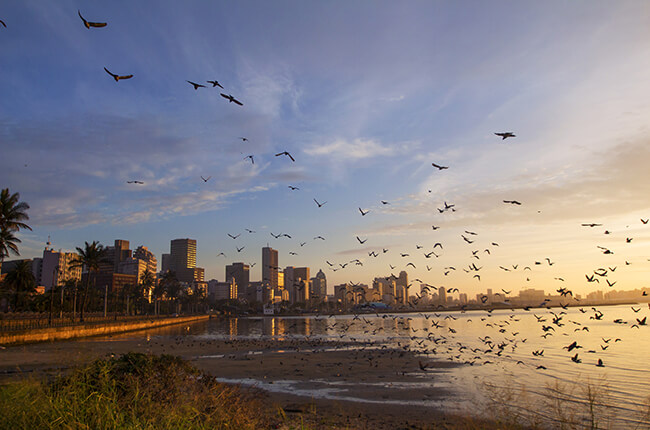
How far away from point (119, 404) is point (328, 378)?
1572cm

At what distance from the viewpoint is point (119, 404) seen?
954cm

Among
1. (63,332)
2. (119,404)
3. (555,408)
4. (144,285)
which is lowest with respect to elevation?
(63,332)

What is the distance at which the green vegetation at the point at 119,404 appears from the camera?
7969 millimetres

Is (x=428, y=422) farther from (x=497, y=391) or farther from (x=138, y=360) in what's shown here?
(x=138, y=360)

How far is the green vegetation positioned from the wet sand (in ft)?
3.76

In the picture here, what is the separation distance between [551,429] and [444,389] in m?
6.83

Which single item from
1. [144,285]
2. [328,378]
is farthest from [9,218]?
[144,285]

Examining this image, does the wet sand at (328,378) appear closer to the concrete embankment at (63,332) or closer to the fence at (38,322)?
the concrete embankment at (63,332)

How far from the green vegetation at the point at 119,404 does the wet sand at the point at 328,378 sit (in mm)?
1146

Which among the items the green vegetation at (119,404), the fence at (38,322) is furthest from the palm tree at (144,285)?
the green vegetation at (119,404)

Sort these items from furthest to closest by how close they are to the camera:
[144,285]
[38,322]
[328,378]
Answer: [144,285] < [38,322] < [328,378]

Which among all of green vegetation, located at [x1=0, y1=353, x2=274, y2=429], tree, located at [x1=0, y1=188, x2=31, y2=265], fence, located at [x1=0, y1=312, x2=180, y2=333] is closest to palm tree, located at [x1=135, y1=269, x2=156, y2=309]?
fence, located at [x1=0, y1=312, x2=180, y2=333]

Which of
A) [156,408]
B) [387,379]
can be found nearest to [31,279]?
[387,379]

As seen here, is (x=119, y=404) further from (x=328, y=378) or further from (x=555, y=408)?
(x=555, y=408)
